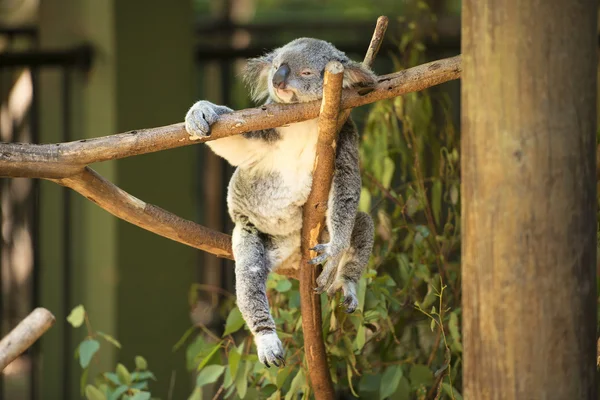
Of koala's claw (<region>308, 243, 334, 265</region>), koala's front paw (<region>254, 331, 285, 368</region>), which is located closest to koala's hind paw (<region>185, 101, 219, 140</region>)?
koala's claw (<region>308, 243, 334, 265</region>)

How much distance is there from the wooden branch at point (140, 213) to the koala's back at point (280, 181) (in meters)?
0.13

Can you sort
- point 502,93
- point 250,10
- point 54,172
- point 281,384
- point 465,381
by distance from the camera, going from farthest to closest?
point 250,10 → point 281,384 → point 54,172 → point 465,381 → point 502,93

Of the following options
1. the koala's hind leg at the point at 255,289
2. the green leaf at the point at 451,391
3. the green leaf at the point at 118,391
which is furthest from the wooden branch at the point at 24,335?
the green leaf at the point at 451,391

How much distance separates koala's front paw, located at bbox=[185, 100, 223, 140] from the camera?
2.20 metres

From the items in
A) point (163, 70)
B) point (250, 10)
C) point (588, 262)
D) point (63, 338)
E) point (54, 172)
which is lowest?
point (63, 338)

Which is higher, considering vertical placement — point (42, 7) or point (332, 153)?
point (42, 7)

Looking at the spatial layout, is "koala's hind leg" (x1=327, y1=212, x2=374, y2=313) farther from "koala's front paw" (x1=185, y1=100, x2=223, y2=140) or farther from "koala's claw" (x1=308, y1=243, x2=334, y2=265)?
"koala's front paw" (x1=185, y1=100, x2=223, y2=140)

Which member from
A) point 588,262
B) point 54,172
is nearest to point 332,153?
point 54,172

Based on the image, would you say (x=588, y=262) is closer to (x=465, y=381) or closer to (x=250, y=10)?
(x=465, y=381)

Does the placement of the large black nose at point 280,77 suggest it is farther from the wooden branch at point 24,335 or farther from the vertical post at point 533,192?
the wooden branch at point 24,335

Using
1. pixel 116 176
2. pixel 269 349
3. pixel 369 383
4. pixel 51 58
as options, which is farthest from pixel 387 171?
pixel 51 58

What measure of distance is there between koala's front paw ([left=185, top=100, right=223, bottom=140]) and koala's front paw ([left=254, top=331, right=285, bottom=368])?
605 millimetres

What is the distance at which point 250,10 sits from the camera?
32.8 ft

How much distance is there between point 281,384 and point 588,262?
4.51 feet
